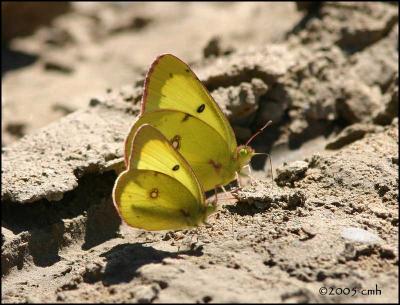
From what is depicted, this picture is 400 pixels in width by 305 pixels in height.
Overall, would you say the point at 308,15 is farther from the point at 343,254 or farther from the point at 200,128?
the point at 343,254

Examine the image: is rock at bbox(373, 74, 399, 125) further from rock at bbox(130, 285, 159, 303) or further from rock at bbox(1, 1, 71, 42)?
rock at bbox(1, 1, 71, 42)

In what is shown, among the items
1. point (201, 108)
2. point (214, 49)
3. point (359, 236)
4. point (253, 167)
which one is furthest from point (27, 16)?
point (359, 236)

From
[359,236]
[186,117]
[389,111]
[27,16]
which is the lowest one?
[359,236]

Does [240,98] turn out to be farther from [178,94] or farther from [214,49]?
[178,94]

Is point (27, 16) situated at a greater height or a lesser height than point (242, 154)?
greater

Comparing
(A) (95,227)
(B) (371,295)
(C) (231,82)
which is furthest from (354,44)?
(B) (371,295)

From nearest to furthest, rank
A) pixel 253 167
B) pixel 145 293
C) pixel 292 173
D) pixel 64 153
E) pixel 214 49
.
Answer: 1. pixel 145 293
2. pixel 292 173
3. pixel 64 153
4. pixel 253 167
5. pixel 214 49

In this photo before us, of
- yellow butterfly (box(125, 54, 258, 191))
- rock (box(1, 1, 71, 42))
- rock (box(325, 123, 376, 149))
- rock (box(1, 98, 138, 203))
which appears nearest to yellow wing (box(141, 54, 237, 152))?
yellow butterfly (box(125, 54, 258, 191))
